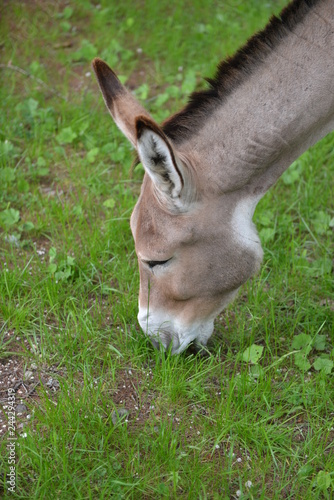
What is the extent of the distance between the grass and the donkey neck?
1.08 metres

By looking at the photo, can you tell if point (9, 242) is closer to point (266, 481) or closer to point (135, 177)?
point (135, 177)

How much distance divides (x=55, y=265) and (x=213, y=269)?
1.35 meters

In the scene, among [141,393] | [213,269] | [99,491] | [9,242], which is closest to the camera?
[99,491]

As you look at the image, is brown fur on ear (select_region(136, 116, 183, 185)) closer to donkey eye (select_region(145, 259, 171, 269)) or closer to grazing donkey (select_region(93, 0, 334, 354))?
grazing donkey (select_region(93, 0, 334, 354))

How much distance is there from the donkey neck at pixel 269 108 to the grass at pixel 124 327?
1.08 meters

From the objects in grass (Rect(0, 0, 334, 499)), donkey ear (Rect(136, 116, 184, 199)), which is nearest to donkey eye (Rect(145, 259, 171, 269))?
donkey ear (Rect(136, 116, 184, 199))

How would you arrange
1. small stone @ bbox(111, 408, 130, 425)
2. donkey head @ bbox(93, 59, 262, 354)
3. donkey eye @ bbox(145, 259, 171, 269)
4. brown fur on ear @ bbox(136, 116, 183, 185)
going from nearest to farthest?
1. brown fur on ear @ bbox(136, 116, 183, 185)
2. donkey head @ bbox(93, 59, 262, 354)
3. donkey eye @ bbox(145, 259, 171, 269)
4. small stone @ bbox(111, 408, 130, 425)

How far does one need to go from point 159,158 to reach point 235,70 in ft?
2.42

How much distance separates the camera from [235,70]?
2.96 metres

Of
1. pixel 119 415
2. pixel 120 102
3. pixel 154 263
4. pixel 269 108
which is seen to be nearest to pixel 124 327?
pixel 119 415

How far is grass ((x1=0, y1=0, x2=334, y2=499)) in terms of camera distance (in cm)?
290

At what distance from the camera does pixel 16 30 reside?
614cm

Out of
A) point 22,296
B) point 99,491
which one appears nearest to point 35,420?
point 99,491

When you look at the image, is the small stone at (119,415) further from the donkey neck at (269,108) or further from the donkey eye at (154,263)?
the donkey neck at (269,108)
